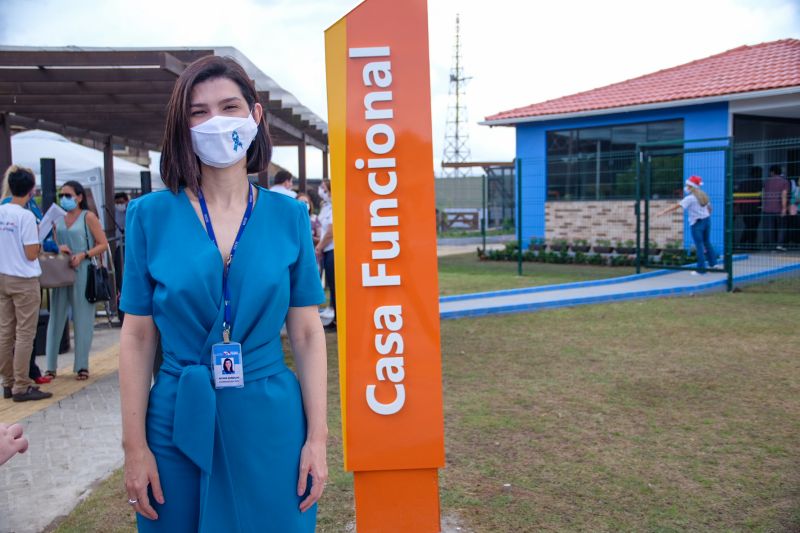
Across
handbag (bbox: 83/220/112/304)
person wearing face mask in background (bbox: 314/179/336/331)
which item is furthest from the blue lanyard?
person wearing face mask in background (bbox: 314/179/336/331)

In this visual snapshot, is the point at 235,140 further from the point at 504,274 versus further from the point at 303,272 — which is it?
the point at 504,274

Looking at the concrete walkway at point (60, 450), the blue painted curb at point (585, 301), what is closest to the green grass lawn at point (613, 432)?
the concrete walkway at point (60, 450)

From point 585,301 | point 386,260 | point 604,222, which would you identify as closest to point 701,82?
point 604,222

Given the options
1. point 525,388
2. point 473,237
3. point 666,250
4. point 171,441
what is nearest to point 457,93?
point 473,237

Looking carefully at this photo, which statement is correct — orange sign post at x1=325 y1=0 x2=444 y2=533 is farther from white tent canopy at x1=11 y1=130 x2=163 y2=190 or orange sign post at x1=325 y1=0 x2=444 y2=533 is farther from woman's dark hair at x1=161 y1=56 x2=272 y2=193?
white tent canopy at x1=11 y1=130 x2=163 y2=190

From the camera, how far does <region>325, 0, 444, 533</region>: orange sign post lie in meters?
3.70

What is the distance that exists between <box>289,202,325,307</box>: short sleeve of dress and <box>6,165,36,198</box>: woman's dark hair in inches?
217

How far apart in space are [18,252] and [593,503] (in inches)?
210

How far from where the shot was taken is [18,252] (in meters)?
6.81

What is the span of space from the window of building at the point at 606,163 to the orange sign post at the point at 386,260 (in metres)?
14.5

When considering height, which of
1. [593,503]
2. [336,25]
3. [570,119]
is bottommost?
[593,503]

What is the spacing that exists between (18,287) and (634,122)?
15.9 m

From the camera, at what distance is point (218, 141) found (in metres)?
2.22

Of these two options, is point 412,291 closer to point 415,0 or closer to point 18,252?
point 415,0
